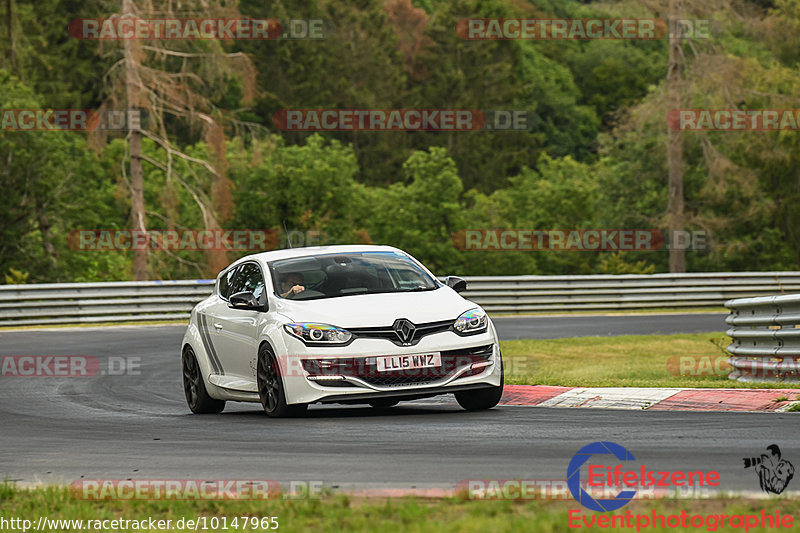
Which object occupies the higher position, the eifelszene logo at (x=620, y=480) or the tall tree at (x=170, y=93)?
the tall tree at (x=170, y=93)

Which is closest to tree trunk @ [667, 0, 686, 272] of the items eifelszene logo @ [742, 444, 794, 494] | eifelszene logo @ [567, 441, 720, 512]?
eifelszene logo @ [742, 444, 794, 494]

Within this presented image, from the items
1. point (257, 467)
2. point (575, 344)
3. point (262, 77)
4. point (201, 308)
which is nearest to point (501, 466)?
point (257, 467)

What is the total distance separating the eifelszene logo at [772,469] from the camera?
7145 millimetres

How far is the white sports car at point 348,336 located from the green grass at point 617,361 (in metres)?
2.51

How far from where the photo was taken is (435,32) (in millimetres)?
98375

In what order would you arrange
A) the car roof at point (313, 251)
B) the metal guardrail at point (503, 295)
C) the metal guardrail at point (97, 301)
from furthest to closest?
the metal guardrail at point (503, 295), the metal guardrail at point (97, 301), the car roof at point (313, 251)

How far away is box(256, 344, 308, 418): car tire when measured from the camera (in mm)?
11688

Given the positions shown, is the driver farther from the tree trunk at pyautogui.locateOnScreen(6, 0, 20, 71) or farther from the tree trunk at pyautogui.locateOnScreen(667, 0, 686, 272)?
the tree trunk at pyautogui.locateOnScreen(6, 0, 20, 71)

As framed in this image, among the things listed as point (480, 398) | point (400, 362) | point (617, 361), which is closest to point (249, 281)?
point (400, 362)

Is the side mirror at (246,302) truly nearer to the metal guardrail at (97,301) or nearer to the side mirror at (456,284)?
the side mirror at (456,284)

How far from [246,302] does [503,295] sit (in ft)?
67.8

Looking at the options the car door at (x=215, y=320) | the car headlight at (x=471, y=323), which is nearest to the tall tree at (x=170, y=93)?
the car door at (x=215, y=320)

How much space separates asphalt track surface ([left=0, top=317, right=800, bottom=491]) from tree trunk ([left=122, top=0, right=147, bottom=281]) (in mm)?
22744

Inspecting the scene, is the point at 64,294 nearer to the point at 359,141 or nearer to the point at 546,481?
the point at 546,481
